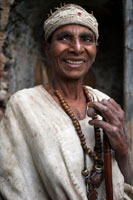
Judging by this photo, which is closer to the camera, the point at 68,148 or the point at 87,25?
the point at 68,148

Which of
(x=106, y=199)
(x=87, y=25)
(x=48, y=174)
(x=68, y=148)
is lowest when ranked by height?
(x=106, y=199)

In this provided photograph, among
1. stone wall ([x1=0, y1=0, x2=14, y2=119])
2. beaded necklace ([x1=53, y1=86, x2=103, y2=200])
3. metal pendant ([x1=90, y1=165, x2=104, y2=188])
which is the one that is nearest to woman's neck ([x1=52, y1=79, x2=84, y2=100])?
beaded necklace ([x1=53, y1=86, x2=103, y2=200])

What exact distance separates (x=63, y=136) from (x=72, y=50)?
21.2 inches

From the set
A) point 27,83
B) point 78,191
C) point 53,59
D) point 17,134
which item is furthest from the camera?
point 27,83

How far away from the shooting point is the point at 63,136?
155 centimetres

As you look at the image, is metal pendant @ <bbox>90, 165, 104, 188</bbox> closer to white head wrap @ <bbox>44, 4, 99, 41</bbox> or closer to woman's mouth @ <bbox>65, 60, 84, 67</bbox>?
woman's mouth @ <bbox>65, 60, 84, 67</bbox>

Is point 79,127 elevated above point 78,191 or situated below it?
above

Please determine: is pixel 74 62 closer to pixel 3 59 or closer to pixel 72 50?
pixel 72 50

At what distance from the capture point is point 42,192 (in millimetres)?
1553

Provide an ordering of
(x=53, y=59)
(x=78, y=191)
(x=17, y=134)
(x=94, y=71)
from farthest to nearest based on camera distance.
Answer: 1. (x=94, y=71)
2. (x=53, y=59)
3. (x=17, y=134)
4. (x=78, y=191)

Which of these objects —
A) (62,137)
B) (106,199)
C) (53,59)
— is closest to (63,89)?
(53,59)

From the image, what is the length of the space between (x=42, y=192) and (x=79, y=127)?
0.45 m

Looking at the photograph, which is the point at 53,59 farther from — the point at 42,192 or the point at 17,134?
the point at 42,192

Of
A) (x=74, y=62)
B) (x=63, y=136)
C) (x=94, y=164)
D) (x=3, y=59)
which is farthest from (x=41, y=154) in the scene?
(x=3, y=59)
